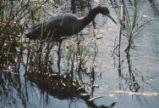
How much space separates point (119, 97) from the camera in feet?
13.5

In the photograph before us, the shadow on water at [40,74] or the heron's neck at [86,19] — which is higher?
the heron's neck at [86,19]

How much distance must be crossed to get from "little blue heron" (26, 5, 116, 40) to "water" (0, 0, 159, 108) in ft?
0.64

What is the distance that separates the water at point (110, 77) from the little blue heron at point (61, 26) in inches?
7.7

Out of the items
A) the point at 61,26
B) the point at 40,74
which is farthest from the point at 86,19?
the point at 40,74

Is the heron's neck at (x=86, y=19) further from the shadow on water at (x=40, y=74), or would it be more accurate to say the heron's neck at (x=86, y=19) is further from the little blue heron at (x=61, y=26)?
the shadow on water at (x=40, y=74)

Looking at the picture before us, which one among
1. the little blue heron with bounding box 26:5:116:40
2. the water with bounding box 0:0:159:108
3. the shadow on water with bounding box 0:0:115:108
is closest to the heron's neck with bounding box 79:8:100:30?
the little blue heron with bounding box 26:5:116:40

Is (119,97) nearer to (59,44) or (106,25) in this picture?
(59,44)

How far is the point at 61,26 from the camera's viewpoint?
18.1 feet

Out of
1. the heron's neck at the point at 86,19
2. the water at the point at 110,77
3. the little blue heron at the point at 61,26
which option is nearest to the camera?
the water at the point at 110,77

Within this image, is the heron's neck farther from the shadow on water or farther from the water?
the shadow on water

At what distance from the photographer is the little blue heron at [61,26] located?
5410mm

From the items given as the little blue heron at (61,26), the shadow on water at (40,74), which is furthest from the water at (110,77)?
the little blue heron at (61,26)

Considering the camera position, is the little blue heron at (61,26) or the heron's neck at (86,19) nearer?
the little blue heron at (61,26)

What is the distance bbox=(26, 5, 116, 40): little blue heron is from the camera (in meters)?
5.41
